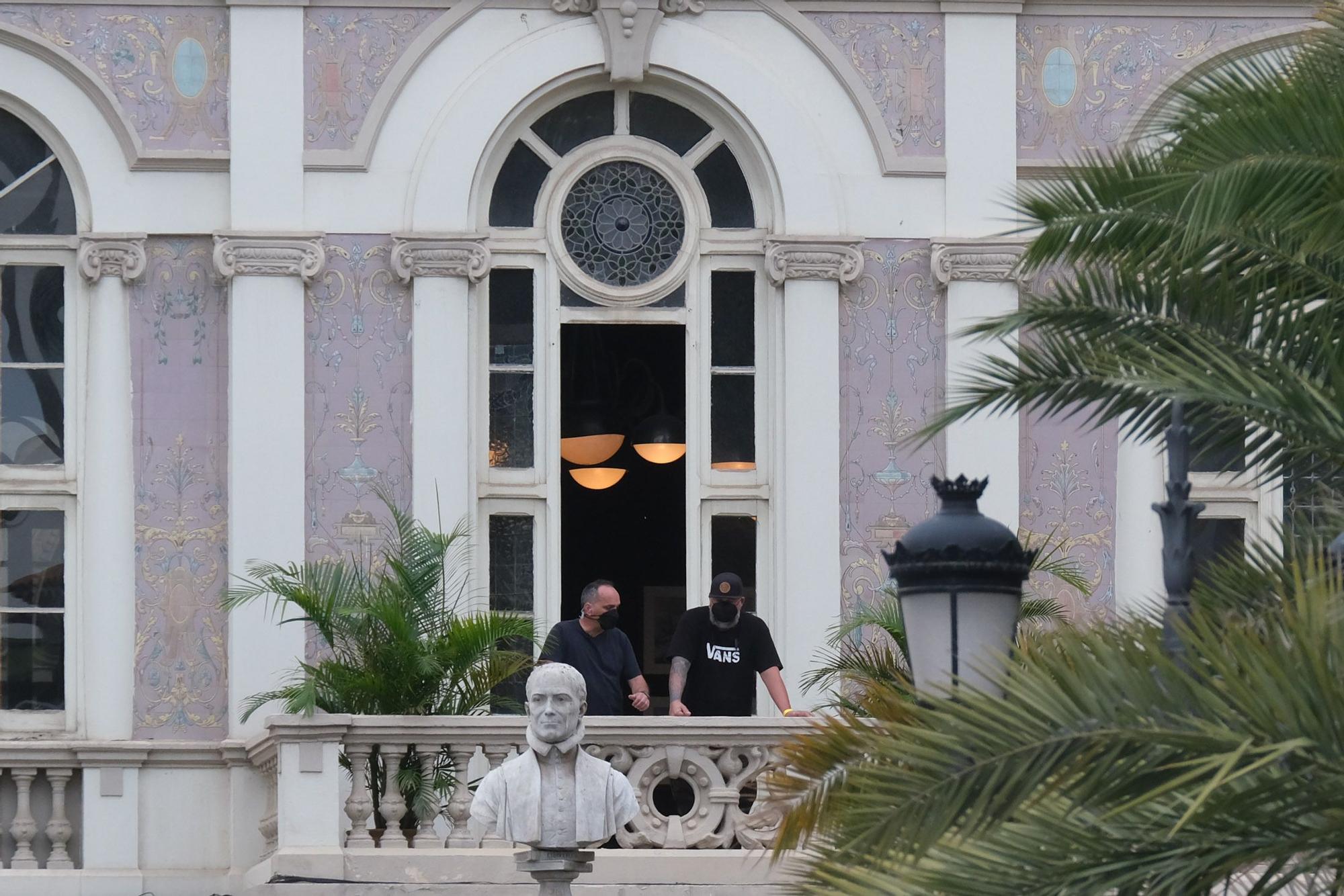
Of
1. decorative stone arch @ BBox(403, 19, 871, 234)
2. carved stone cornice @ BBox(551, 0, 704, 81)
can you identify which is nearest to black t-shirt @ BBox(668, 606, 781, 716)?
decorative stone arch @ BBox(403, 19, 871, 234)

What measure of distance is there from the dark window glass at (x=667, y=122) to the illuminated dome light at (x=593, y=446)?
240cm

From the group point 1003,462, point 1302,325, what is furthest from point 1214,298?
point 1003,462

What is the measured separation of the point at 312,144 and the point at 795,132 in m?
3.12

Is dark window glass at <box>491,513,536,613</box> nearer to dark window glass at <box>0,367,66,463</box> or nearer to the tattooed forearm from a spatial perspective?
the tattooed forearm

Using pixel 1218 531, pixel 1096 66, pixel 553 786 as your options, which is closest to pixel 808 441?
pixel 1218 531

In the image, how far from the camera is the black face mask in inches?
666

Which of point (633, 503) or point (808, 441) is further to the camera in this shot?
point (633, 503)

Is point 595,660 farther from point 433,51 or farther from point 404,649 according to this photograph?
point 433,51

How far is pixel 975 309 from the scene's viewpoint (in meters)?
19.1

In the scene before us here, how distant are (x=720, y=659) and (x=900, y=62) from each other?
4.51 meters

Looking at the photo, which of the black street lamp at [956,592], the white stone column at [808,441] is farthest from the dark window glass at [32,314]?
the black street lamp at [956,592]

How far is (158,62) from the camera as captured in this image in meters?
19.1

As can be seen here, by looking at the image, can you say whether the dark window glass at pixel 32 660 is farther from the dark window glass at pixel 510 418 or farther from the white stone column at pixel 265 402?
the dark window glass at pixel 510 418

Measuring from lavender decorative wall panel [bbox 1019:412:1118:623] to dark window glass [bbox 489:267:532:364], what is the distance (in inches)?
128
